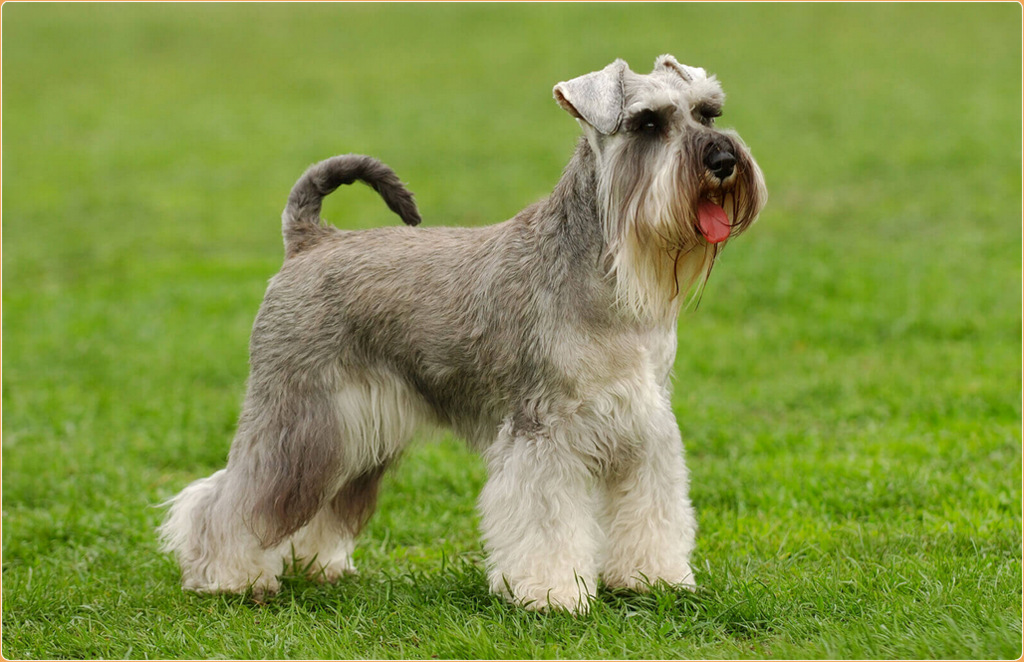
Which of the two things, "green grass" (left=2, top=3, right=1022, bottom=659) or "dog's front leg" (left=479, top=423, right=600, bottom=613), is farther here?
"green grass" (left=2, top=3, right=1022, bottom=659)

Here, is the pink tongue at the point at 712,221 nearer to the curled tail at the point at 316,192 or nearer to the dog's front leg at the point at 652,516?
the dog's front leg at the point at 652,516

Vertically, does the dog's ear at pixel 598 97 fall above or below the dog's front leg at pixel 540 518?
above

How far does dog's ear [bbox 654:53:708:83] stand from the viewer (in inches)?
185

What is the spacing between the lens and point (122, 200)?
16.8 m

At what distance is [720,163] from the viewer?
14.1 feet

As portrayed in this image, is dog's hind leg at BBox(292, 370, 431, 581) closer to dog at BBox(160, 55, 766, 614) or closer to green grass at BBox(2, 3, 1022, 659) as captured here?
dog at BBox(160, 55, 766, 614)

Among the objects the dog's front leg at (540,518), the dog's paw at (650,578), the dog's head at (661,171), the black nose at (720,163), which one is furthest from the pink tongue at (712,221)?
the dog's paw at (650,578)

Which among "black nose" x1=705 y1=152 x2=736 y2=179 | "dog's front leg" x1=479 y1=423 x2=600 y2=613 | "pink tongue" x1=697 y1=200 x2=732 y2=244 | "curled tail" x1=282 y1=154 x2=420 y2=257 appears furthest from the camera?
"curled tail" x1=282 y1=154 x2=420 y2=257

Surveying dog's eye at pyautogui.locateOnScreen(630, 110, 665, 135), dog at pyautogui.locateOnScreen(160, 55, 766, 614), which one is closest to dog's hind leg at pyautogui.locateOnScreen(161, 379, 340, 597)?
dog at pyautogui.locateOnScreen(160, 55, 766, 614)

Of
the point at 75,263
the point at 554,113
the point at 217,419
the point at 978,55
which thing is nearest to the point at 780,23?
the point at 978,55

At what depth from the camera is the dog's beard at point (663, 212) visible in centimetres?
430

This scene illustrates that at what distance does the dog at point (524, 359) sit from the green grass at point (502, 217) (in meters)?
0.27

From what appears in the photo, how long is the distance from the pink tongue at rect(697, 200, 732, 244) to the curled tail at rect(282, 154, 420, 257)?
1717mm

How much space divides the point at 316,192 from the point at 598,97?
171 centimetres
